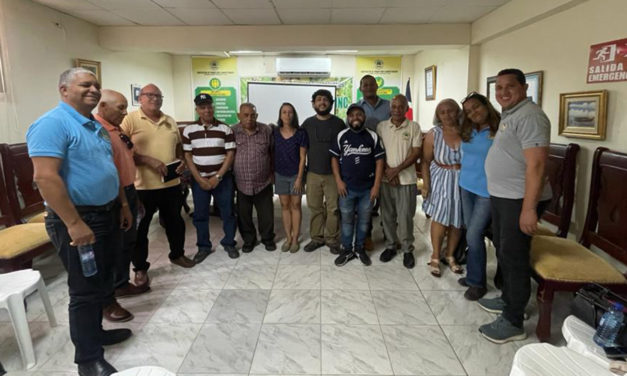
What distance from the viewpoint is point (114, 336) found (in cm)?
211

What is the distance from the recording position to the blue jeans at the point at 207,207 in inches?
126

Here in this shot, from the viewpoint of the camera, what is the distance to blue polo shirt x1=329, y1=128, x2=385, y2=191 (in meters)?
3.00

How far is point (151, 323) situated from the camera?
2.31 metres

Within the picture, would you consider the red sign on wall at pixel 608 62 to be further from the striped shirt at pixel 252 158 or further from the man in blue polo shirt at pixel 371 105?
the striped shirt at pixel 252 158

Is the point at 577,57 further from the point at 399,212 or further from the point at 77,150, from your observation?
the point at 77,150

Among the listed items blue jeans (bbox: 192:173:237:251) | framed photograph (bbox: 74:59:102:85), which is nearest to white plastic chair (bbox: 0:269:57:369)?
blue jeans (bbox: 192:173:237:251)

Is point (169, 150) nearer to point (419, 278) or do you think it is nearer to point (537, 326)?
point (419, 278)

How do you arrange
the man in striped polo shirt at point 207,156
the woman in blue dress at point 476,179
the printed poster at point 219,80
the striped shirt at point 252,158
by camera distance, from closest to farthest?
the woman in blue dress at point 476,179 → the man in striped polo shirt at point 207,156 → the striped shirt at point 252,158 → the printed poster at point 219,80

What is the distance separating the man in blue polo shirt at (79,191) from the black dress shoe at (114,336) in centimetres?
28

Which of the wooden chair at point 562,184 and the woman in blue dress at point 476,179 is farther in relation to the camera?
the wooden chair at point 562,184

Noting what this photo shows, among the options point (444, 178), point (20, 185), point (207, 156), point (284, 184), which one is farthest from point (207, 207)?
point (444, 178)

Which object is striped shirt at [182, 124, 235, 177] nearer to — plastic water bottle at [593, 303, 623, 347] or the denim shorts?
the denim shorts

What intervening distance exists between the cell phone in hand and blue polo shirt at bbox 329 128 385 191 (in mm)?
1919

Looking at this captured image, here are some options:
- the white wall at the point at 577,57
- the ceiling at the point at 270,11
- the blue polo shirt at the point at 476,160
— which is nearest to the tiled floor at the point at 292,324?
the blue polo shirt at the point at 476,160
